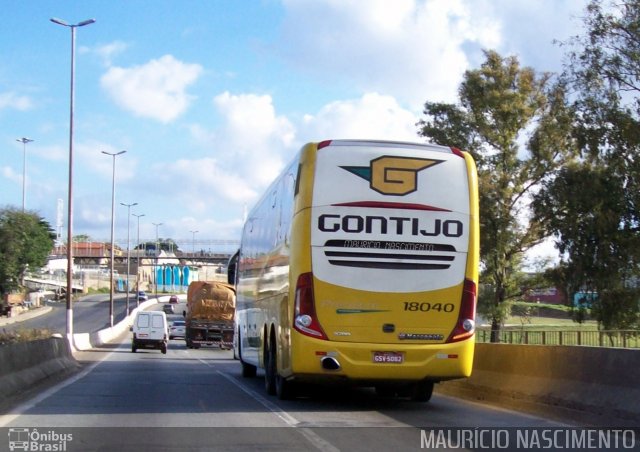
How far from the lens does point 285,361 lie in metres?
14.3

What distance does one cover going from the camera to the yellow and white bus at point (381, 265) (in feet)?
43.8

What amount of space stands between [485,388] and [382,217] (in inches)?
191

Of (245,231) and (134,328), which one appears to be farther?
(134,328)

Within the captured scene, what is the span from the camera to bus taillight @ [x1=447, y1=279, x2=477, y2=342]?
1369cm

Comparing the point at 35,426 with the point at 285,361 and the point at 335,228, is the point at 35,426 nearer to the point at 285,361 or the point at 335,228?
the point at 285,361

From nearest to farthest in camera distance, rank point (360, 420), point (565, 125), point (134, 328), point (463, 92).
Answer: point (360, 420) < point (565, 125) < point (134, 328) < point (463, 92)

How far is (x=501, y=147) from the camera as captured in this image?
4869 cm

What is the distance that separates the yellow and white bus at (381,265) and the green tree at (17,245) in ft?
283

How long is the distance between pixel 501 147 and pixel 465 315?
119 feet

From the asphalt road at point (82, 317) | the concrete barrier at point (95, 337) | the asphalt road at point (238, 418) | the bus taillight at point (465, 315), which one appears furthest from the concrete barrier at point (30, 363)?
the asphalt road at point (82, 317)

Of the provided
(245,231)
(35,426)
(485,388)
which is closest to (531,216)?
(245,231)

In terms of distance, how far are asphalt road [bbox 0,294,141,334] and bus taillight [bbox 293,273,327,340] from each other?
48756mm

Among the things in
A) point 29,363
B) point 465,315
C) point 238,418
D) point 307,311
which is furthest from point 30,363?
point 465,315

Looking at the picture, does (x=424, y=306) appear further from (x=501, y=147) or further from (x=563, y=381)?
(x=501, y=147)
